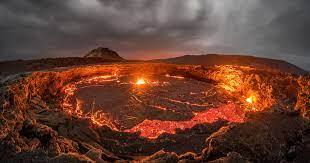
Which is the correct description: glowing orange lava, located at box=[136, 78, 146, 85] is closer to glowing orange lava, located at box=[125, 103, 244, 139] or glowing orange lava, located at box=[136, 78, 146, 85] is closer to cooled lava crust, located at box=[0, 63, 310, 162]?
cooled lava crust, located at box=[0, 63, 310, 162]

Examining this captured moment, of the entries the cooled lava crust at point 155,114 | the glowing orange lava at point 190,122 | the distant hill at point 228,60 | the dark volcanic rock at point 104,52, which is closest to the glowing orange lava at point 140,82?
the cooled lava crust at point 155,114

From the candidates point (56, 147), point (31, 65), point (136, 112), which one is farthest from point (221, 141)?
point (31, 65)

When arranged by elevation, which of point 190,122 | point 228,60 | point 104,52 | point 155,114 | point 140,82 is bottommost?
point 190,122

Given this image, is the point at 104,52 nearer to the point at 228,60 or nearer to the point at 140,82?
the point at 228,60

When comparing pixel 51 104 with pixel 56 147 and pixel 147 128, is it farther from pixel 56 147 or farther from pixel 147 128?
pixel 56 147

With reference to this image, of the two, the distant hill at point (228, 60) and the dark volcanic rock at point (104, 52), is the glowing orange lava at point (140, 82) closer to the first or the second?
the distant hill at point (228, 60)

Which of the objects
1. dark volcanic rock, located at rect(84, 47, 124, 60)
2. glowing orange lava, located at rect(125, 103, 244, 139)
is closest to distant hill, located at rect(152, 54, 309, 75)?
glowing orange lava, located at rect(125, 103, 244, 139)

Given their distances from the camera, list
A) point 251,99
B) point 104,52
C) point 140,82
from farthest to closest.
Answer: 1. point 104,52
2. point 140,82
3. point 251,99

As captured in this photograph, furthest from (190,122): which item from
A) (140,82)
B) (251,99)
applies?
(140,82)
